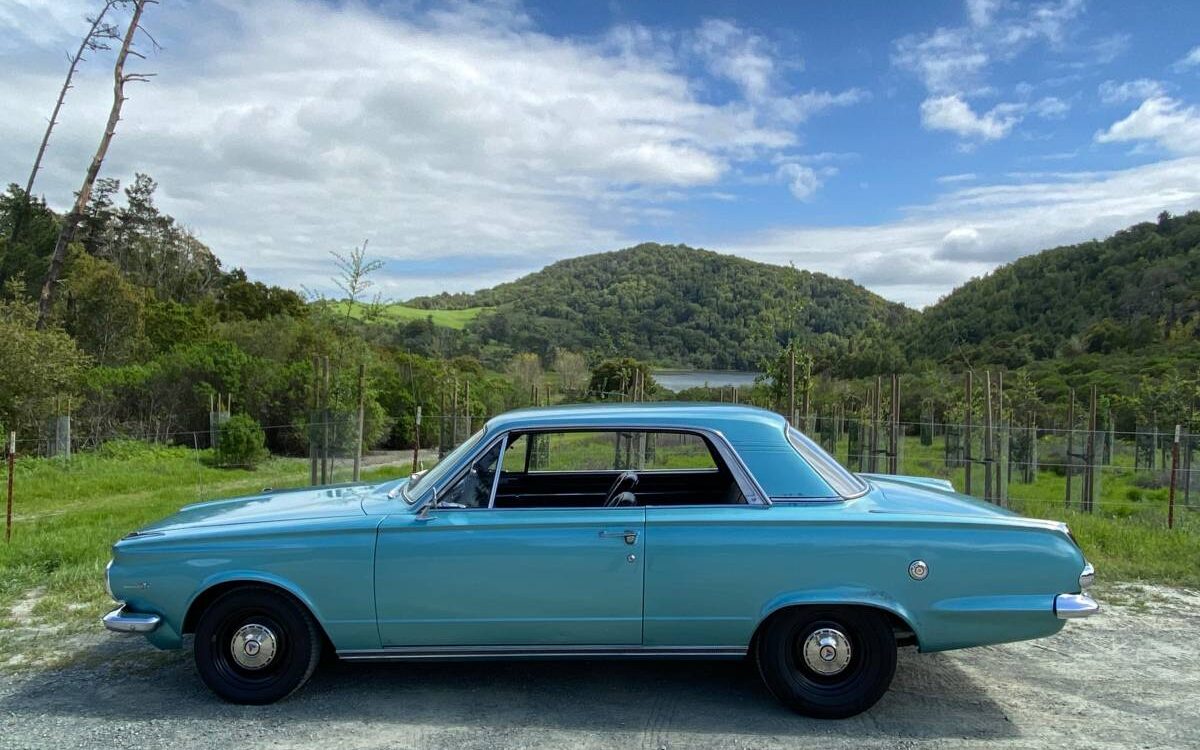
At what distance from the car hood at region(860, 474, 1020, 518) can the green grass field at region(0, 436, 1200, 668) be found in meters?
1.20

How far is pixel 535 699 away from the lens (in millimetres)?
4684

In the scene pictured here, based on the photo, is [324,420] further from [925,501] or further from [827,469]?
[925,501]

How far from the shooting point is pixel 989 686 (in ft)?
16.3

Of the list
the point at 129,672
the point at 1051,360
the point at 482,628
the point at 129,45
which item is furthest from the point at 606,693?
the point at 1051,360

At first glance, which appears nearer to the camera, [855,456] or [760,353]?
[855,456]

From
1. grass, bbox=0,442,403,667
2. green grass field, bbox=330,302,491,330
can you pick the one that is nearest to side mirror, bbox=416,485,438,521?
grass, bbox=0,442,403,667

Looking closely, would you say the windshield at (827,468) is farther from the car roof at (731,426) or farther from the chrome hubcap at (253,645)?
the chrome hubcap at (253,645)

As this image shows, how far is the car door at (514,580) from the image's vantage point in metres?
4.44

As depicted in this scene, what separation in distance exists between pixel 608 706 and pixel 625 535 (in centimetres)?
93

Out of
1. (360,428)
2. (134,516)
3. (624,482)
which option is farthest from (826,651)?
(134,516)

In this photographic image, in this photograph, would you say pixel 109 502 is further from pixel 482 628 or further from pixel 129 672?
pixel 482 628

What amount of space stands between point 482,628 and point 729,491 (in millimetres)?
1595

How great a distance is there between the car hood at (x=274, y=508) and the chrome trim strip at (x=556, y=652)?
30.9 inches

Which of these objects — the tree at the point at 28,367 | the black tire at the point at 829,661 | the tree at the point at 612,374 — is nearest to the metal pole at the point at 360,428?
the black tire at the point at 829,661
